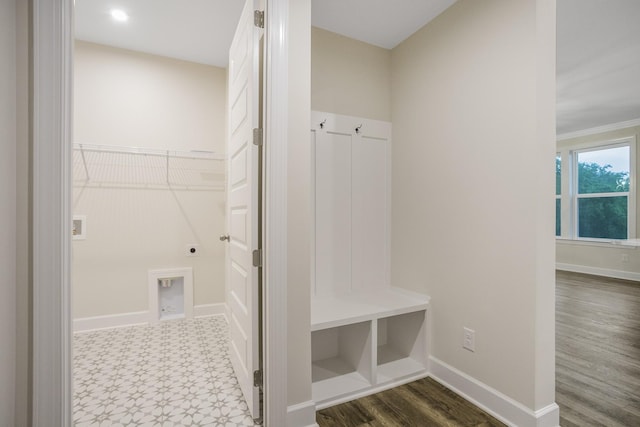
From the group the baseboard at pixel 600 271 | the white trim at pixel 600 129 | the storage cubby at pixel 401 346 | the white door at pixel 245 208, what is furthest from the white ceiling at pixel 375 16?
the baseboard at pixel 600 271

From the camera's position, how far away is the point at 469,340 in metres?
1.93

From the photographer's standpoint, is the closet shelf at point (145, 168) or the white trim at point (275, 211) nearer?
the white trim at point (275, 211)

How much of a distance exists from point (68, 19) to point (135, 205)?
88.3 inches

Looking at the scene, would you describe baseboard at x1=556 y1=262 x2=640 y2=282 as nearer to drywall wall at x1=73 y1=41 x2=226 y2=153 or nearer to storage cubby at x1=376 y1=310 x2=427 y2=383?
storage cubby at x1=376 y1=310 x2=427 y2=383

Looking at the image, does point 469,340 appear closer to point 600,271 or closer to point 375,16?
point 375,16

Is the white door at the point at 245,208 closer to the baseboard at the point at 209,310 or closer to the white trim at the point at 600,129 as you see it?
the baseboard at the point at 209,310

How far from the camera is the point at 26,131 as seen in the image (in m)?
1.05

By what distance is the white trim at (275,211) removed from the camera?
5.03 feet

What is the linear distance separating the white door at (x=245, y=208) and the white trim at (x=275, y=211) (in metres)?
0.13

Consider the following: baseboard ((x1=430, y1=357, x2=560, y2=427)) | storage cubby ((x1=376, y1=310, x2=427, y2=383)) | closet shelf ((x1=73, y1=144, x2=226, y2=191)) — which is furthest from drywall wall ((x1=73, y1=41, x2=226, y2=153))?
baseboard ((x1=430, y1=357, x2=560, y2=427))

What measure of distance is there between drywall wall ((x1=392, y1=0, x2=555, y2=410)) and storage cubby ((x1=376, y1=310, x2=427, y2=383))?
0.13 metres

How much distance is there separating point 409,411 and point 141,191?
2.93m

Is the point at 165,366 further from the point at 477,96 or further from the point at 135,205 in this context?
the point at 477,96

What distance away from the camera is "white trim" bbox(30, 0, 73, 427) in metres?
1.04
